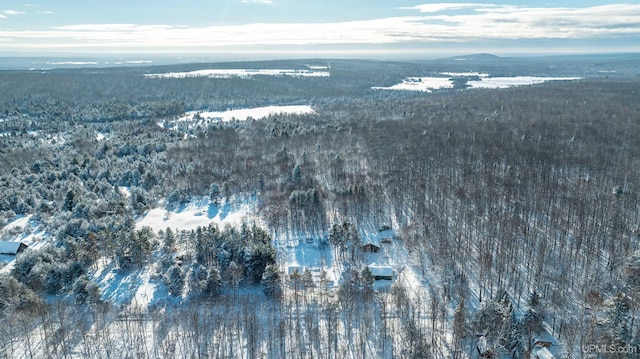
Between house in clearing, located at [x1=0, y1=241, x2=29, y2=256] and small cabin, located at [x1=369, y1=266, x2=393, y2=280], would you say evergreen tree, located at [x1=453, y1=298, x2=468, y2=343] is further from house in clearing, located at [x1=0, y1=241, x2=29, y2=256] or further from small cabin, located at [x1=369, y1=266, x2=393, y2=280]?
house in clearing, located at [x1=0, y1=241, x2=29, y2=256]

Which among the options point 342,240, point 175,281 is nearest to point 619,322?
point 342,240

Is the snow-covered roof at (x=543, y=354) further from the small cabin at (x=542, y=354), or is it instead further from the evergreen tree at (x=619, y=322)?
the evergreen tree at (x=619, y=322)

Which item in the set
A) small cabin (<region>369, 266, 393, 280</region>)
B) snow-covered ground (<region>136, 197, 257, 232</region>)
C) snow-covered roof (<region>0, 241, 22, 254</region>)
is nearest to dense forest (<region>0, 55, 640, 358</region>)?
snow-covered ground (<region>136, 197, 257, 232</region>)

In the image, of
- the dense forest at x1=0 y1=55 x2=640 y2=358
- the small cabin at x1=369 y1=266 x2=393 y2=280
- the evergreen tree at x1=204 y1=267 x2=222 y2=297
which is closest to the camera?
the dense forest at x1=0 y1=55 x2=640 y2=358

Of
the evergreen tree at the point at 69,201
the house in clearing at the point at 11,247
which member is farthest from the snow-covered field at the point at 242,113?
the house in clearing at the point at 11,247

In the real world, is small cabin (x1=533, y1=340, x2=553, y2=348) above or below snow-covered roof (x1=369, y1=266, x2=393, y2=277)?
below

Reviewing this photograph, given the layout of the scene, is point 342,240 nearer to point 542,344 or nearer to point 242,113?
point 542,344

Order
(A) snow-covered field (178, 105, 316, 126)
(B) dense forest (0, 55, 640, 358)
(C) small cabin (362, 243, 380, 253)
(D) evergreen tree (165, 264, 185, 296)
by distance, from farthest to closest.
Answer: (A) snow-covered field (178, 105, 316, 126)
(C) small cabin (362, 243, 380, 253)
(D) evergreen tree (165, 264, 185, 296)
(B) dense forest (0, 55, 640, 358)

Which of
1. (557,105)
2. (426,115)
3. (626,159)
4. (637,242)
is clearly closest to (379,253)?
(637,242)
